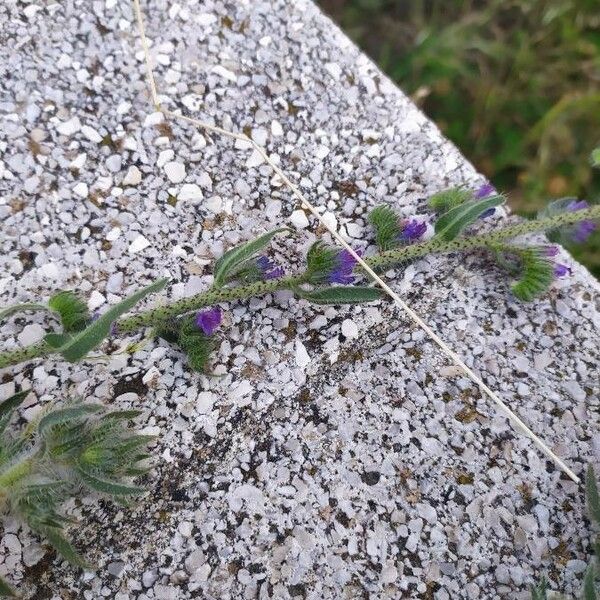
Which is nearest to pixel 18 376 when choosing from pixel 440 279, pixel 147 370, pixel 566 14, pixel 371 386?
pixel 147 370

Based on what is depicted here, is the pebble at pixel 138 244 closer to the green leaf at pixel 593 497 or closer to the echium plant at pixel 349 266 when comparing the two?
the echium plant at pixel 349 266

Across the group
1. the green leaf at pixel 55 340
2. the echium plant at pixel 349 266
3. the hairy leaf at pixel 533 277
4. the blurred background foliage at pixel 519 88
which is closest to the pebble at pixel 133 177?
the echium plant at pixel 349 266

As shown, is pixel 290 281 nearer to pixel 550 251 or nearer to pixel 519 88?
pixel 550 251

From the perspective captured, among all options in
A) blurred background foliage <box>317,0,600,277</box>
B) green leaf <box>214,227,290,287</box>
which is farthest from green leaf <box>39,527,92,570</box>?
blurred background foliage <box>317,0,600,277</box>

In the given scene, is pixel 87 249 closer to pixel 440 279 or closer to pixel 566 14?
pixel 440 279

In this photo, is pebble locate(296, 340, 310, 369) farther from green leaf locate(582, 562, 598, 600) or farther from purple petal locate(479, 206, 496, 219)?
green leaf locate(582, 562, 598, 600)

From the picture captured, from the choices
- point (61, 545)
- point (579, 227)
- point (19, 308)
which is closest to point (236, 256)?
point (19, 308)
